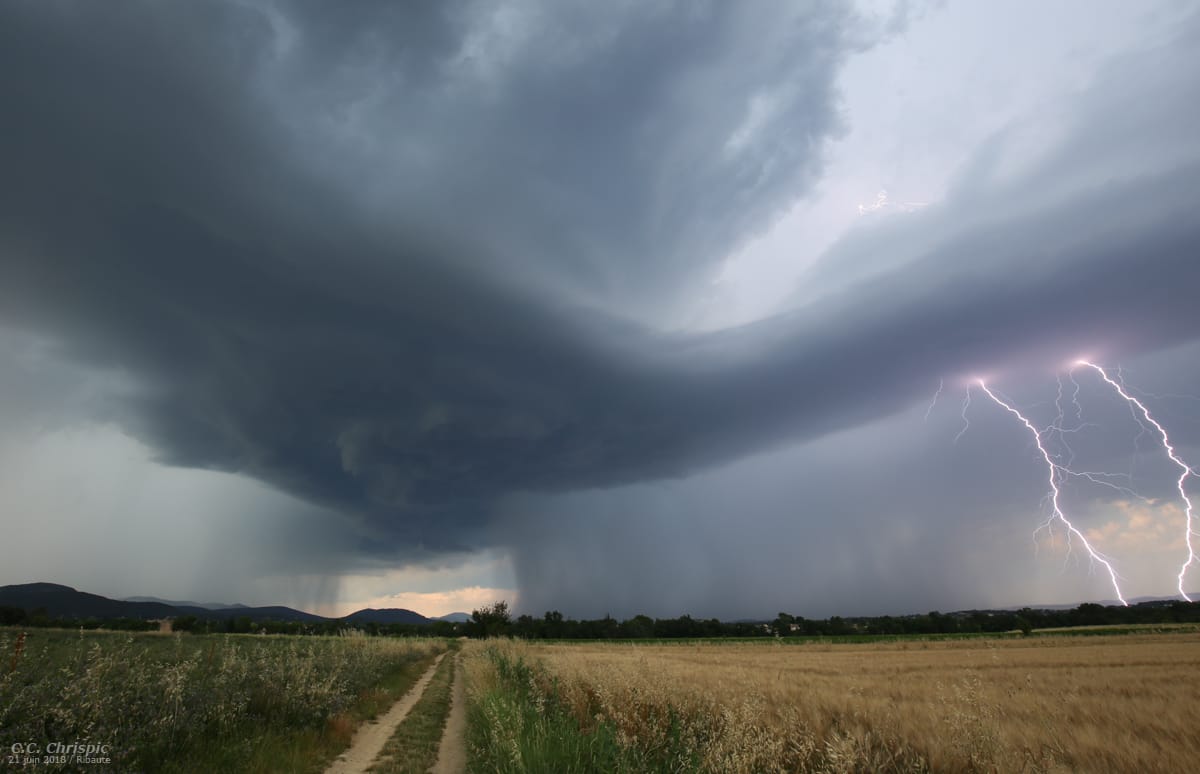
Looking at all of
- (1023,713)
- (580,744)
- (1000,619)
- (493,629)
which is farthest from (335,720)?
(1000,619)

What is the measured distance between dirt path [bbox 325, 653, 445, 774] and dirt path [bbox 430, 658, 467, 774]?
5.15 ft

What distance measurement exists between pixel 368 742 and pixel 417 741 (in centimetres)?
144

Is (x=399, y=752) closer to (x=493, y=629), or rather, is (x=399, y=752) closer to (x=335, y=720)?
(x=335, y=720)

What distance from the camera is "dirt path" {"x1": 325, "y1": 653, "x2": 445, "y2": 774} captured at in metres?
11.3

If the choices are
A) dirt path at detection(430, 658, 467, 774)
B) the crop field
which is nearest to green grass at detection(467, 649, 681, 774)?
the crop field

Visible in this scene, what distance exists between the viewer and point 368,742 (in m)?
14.0

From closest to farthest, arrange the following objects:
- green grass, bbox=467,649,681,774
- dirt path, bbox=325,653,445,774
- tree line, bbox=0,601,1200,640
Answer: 1. green grass, bbox=467,649,681,774
2. dirt path, bbox=325,653,445,774
3. tree line, bbox=0,601,1200,640

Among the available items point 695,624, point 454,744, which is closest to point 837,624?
point 695,624

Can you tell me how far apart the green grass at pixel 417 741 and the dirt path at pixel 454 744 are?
0.17 metres

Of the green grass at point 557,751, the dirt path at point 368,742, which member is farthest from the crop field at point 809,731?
the dirt path at point 368,742

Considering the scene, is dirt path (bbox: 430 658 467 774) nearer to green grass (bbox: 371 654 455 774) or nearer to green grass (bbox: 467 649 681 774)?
green grass (bbox: 371 654 455 774)

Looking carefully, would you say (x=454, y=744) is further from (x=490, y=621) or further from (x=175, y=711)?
(x=490, y=621)

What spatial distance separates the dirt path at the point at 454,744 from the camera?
1109 cm

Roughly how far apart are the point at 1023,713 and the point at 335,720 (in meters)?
17.4
